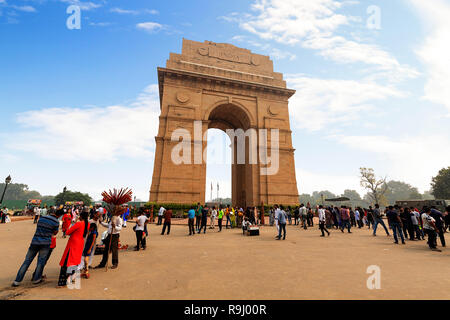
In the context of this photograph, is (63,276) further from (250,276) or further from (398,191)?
(398,191)

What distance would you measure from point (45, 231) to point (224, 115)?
79.8ft

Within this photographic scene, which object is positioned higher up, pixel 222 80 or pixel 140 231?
pixel 222 80

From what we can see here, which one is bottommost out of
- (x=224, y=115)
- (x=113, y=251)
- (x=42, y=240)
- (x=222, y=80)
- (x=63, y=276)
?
(x=63, y=276)

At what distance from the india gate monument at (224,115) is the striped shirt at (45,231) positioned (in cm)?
1437

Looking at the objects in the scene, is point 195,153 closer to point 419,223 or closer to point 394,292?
point 419,223

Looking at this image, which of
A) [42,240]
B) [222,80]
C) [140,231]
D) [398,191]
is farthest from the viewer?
[398,191]

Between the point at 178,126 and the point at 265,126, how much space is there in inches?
396

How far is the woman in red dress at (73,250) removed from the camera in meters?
3.85

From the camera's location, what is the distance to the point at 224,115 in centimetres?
2702

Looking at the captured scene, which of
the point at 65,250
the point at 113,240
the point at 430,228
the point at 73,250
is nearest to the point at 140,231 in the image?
the point at 113,240

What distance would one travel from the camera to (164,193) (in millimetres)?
18578

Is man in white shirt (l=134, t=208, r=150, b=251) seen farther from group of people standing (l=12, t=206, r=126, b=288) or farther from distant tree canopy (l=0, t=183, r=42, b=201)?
distant tree canopy (l=0, t=183, r=42, b=201)

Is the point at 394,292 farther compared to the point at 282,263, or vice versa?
the point at 282,263
